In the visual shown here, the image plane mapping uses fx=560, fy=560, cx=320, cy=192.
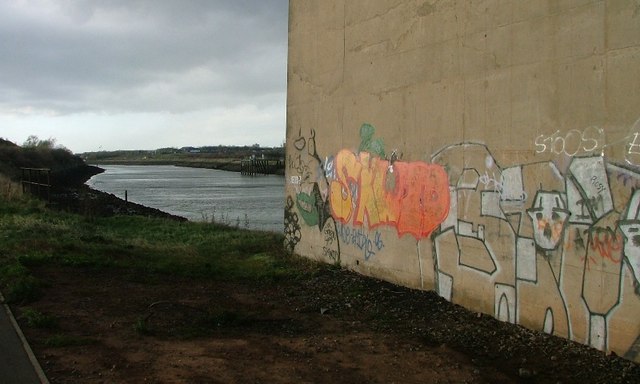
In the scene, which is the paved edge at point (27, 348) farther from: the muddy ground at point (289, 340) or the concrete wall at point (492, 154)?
the concrete wall at point (492, 154)

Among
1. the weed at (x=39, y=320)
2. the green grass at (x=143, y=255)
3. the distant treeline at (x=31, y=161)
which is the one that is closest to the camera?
the weed at (x=39, y=320)

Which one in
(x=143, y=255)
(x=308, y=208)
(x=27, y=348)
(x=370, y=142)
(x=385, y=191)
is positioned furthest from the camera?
(x=143, y=255)

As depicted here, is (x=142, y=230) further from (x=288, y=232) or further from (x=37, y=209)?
(x=288, y=232)

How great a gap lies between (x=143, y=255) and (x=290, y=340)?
6.58m

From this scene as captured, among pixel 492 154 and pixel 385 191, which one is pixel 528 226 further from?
pixel 385 191

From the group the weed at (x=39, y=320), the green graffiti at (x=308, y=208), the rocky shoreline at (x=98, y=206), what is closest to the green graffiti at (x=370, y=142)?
the green graffiti at (x=308, y=208)

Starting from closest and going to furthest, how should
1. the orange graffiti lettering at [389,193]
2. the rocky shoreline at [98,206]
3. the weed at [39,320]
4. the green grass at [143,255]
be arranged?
the weed at [39,320] → the orange graffiti lettering at [389,193] → the green grass at [143,255] → the rocky shoreline at [98,206]

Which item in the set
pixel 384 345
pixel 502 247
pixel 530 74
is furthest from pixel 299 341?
pixel 530 74

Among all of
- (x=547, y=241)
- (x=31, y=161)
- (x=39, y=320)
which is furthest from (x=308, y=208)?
(x=31, y=161)

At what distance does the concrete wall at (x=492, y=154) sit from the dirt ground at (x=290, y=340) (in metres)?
0.41

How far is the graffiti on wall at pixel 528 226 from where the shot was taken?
5.26m

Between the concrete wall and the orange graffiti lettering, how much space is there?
0.09 ft

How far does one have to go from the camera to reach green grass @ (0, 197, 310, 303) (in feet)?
31.9

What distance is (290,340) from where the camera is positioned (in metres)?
6.25
